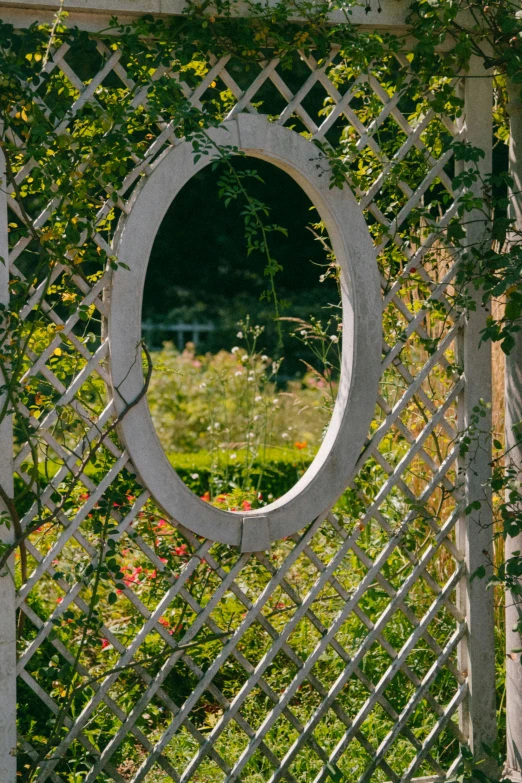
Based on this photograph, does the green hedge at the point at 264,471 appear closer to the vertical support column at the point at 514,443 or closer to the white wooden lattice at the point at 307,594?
the white wooden lattice at the point at 307,594

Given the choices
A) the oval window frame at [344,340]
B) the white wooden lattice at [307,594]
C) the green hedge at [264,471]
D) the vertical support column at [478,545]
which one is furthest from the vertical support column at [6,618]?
the green hedge at [264,471]

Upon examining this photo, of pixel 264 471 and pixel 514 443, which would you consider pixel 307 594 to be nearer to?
pixel 514 443

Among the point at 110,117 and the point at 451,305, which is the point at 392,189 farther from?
the point at 110,117

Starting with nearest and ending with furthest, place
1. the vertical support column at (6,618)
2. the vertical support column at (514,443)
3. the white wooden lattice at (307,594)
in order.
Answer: the vertical support column at (6,618), the white wooden lattice at (307,594), the vertical support column at (514,443)

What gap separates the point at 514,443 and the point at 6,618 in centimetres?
154

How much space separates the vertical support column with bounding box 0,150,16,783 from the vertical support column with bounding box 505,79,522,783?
56.1 inches

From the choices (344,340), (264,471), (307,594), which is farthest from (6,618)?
(264,471)

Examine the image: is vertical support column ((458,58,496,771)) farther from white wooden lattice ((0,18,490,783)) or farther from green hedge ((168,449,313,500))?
green hedge ((168,449,313,500))

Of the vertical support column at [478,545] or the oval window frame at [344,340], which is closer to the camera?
the oval window frame at [344,340]

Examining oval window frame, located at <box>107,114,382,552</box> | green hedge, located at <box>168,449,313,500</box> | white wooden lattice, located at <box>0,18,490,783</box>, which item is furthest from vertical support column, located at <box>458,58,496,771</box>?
green hedge, located at <box>168,449,313,500</box>

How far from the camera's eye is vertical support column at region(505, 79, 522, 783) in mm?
2650

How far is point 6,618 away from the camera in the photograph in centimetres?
217

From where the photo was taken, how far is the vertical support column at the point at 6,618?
2148 mm

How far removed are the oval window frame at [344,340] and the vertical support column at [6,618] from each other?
277mm
